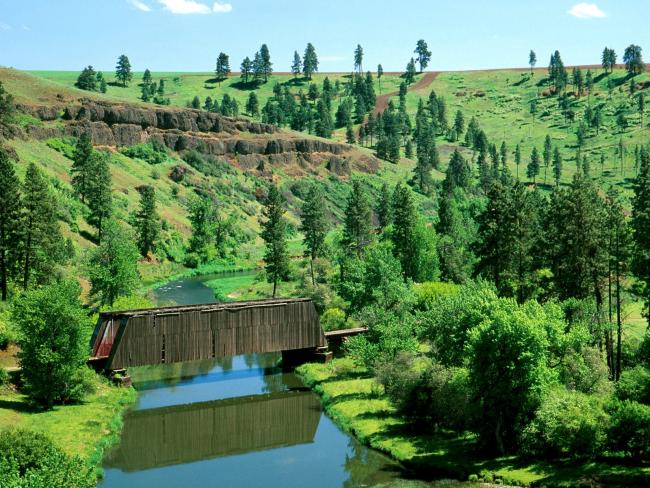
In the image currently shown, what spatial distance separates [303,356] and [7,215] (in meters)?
27.8

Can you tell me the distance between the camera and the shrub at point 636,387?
35344 millimetres

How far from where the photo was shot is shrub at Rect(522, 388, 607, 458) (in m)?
33.3

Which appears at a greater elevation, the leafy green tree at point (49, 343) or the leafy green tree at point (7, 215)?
the leafy green tree at point (7, 215)

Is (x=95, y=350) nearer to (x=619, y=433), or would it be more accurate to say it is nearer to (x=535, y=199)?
(x=619, y=433)

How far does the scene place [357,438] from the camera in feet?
132

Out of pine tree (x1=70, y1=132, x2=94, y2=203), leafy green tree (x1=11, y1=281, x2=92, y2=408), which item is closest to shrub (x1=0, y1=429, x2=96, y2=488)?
leafy green tree (x1=11, y1=281, x2=92, y2=408)

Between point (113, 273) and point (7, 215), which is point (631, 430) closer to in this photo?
point (113, 273)

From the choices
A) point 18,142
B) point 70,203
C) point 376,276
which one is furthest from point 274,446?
point 18,142

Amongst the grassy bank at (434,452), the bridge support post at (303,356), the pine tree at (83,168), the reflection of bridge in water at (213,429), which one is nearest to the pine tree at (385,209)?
the pine tree at (83,168)

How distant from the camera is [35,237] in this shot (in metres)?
60.0

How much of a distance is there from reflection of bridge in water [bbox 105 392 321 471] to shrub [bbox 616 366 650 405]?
58.9 feet

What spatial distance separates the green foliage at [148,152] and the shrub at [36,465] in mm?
109140

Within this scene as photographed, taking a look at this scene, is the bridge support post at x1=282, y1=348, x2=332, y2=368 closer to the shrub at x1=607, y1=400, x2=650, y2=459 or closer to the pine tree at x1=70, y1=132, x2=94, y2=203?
the shrub at x1=607, y1=400, x2=650, y2=459

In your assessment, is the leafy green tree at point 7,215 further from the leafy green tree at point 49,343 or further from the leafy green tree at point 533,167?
the leafy green tree at point 533,167
